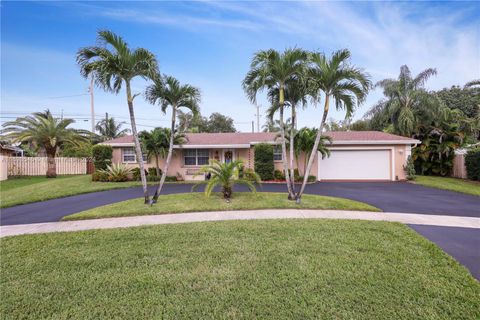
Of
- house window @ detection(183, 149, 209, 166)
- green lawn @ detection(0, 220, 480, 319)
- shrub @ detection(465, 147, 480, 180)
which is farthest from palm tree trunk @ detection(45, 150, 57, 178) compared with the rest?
shrub @ detection(465, 147, 480, 180)

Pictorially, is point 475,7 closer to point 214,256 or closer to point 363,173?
point 363,173

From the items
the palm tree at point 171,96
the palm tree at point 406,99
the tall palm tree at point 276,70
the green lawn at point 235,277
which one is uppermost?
the palm tree at point 406,99

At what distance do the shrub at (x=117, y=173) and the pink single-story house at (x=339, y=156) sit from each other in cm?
166

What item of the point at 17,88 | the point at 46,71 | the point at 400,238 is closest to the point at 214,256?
the point at 400,238

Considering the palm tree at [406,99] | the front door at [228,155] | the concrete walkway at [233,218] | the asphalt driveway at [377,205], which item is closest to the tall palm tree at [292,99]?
the concrete walkway at [233,218]

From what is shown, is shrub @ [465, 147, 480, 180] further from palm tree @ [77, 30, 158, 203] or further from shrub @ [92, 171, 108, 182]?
shrub @ [92, 171, 108, 182]

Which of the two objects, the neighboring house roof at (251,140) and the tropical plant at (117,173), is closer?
the tropical plant at (117,173)

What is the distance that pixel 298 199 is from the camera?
26.2 ft

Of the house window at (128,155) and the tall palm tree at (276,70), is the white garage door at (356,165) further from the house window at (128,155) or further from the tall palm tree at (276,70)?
the house window at (128,155)

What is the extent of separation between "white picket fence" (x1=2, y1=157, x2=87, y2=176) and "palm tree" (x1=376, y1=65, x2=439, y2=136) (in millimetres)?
28651

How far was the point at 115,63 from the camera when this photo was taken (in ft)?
23.2

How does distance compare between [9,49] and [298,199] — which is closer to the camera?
[298,199]

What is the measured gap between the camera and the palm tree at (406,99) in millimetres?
17297

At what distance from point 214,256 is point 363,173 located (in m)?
14.6
